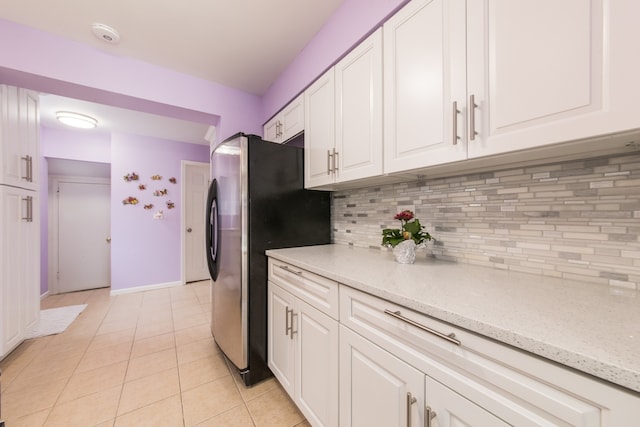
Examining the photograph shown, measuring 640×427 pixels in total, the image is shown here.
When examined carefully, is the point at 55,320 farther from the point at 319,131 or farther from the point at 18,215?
the point at 319,131

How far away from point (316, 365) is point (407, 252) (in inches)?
28.4

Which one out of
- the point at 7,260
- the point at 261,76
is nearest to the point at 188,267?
the point at 7,260

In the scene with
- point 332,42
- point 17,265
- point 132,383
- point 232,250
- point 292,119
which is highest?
point 332,42

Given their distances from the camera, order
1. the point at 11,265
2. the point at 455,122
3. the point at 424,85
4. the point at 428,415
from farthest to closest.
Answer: the point at 11,265 < the point at 424,85 < the point at 455,122 < the point at 428,415

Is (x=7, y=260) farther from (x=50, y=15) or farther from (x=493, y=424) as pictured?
(x=493, y=424)

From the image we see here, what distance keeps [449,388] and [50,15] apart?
9.47 ft

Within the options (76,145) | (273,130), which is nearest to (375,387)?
(273,130)

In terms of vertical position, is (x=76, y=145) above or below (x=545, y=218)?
above

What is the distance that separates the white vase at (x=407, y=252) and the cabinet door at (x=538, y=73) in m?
0.52

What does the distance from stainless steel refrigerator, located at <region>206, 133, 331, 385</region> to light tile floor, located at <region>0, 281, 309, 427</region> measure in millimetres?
199

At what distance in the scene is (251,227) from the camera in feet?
5.24

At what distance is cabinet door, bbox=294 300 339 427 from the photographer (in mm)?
1061

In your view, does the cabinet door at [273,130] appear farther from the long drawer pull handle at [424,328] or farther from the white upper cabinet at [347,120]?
the long drawer pull handle at [424,328]

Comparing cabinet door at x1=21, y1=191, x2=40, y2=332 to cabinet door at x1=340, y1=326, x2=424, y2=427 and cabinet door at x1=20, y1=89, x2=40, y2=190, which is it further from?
cabinet door at x1=340, y1=326, x2=424, y2=427
